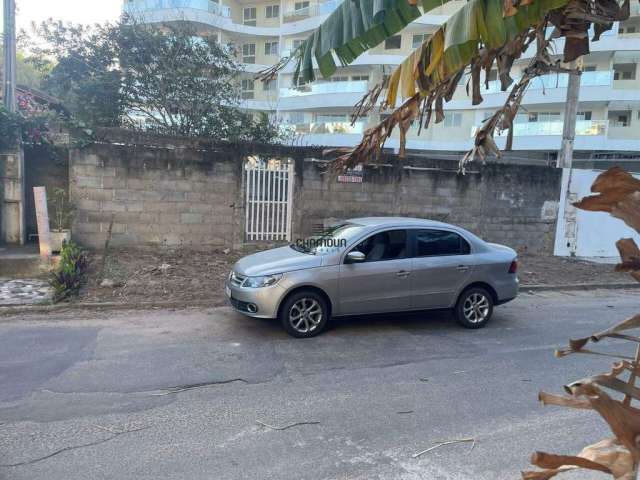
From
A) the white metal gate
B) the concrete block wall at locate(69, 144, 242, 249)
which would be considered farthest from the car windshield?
the concrete block wall at locate(69, 144, 242, 249)

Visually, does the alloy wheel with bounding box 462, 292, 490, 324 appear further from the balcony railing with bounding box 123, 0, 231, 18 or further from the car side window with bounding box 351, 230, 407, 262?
the balcony railing with bounding box 123, 0, 231, 18

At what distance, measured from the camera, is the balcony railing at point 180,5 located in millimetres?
22625

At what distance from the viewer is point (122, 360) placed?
514 centimetres

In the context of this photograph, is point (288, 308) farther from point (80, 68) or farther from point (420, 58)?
point (80, 68)

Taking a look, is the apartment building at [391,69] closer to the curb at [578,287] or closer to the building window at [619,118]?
the building window at [619,118]

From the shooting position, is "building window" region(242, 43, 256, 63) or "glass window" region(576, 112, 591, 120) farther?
"building window" region(242, 43, 256, 63)

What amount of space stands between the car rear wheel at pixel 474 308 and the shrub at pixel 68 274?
6.07 meters

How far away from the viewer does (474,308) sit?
683cm

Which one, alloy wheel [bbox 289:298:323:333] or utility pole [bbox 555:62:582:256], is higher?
utility pole [bbox 555:62:582:256]

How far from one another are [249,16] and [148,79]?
27531mm

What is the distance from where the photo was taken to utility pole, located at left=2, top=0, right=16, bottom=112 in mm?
10430

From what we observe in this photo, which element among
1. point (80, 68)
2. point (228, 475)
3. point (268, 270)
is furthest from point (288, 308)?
point (80, 68)

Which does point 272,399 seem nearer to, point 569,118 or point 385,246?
point 385,246

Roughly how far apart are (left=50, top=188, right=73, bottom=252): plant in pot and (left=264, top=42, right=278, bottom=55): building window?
96.1 feet
